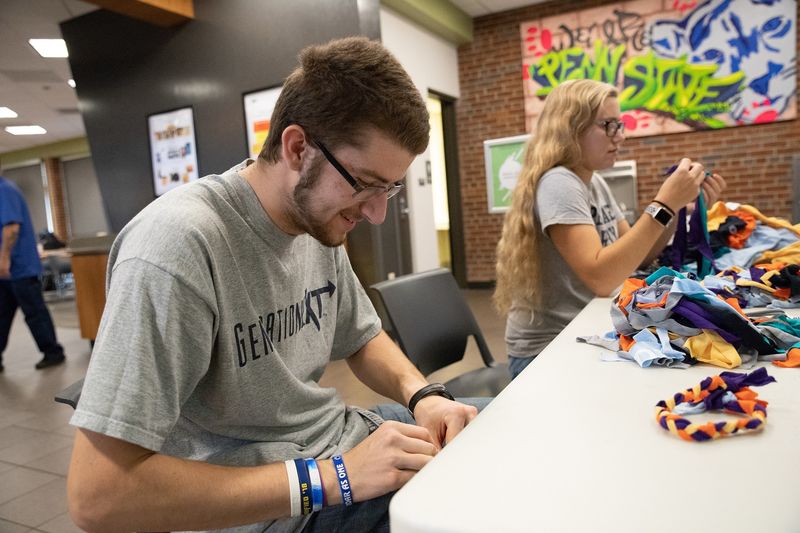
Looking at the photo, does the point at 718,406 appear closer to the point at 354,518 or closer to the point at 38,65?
the point at 354,518

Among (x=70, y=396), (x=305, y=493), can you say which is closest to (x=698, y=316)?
(x=305, y=493)

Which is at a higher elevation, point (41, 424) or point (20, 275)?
point (20, 275)

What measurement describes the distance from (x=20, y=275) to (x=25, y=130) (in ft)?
23.8

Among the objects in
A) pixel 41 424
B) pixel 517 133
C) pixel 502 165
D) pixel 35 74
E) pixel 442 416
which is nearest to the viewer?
pixel 442 416

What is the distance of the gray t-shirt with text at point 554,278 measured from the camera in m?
1.67

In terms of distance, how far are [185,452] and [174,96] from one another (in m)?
4.79

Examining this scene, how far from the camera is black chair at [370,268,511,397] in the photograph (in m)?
1.71

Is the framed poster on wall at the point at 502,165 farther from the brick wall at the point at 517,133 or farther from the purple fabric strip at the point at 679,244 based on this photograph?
the purple fabric strip at the point at 679,244

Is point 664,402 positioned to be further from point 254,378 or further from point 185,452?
point 185,452

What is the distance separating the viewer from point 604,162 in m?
1.82

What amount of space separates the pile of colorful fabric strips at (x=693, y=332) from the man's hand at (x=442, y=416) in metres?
0.29

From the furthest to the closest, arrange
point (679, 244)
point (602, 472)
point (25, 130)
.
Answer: point (25, 130), point (679, 244), point (602, 472)

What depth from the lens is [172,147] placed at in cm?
507

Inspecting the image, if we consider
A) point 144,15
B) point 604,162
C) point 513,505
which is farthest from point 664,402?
point 144,15
